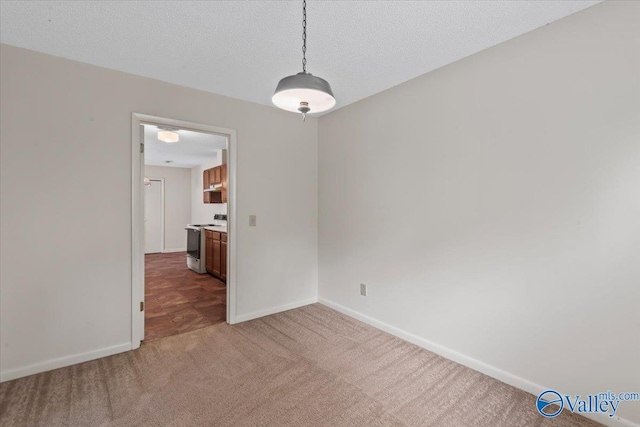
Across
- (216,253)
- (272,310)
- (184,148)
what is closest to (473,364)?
(272,310)

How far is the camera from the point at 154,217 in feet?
26.8

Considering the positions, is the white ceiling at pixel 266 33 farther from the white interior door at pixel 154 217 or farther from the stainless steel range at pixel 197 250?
the white interior door at pixel 154 217

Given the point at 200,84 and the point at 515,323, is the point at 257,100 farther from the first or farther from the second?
the point at 515,323

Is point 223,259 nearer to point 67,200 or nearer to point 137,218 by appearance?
point 137,218

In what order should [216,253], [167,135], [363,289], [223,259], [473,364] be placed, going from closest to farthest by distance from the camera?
[473,364], [363,289], [167,135], [223,259], [216,253]

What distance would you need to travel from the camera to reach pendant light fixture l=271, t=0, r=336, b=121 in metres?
1.47

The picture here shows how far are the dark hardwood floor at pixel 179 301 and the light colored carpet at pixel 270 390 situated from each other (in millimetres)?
391

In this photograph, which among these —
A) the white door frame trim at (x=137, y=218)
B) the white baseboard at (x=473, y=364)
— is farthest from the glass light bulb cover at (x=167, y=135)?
the white baseboard at (x=473, y=364)

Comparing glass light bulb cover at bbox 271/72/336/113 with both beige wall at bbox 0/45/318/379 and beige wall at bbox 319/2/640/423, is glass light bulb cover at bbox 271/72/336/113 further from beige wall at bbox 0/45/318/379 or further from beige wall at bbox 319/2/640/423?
beige wall at bbox 0/45/318/379

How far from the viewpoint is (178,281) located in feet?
16.5

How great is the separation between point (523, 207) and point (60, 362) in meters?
3.72

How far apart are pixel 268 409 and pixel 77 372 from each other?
161 centimetres

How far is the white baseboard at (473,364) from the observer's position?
5.63 feet

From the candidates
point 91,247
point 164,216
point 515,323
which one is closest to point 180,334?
point 91,247
